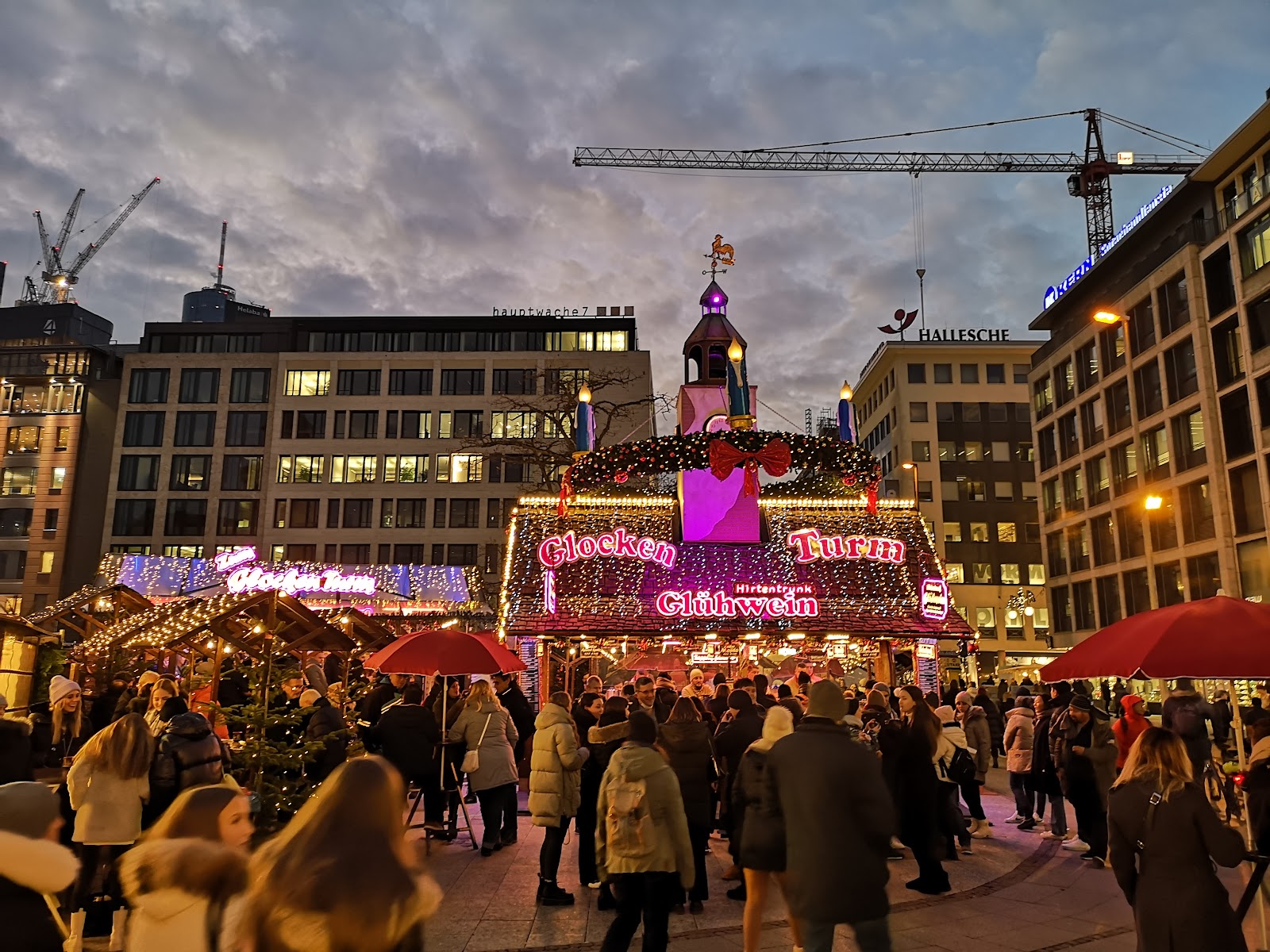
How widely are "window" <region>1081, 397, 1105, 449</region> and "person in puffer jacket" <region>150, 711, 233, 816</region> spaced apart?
1776 inches

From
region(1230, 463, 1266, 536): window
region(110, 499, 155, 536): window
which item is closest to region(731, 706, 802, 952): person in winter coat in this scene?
region(1230, 463, 1266, 536): window

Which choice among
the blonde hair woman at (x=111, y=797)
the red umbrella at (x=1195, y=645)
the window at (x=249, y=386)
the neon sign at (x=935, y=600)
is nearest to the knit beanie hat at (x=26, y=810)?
the blonde hair woman at (x=111, y=797)

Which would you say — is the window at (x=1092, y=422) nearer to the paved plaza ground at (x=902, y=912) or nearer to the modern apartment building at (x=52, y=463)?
the paved plaza ground at (x=902, y=912)

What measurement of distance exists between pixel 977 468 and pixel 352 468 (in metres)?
40.3

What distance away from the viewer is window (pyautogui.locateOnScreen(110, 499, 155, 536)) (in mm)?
59625

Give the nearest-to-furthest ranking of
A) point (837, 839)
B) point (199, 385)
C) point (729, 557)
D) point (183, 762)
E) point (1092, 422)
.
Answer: point (837, 839)
point (183, 762)
point (729, 557)
point (1092, 422)
point (199, 385)

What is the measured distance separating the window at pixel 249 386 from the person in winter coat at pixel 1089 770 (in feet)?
190

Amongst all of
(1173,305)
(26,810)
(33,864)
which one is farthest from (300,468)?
(33,864)

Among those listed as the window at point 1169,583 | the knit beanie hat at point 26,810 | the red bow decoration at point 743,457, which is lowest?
the knit beanie hat at point 26,810

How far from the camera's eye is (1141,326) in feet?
136

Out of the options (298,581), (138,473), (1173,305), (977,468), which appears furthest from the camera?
(977,468)

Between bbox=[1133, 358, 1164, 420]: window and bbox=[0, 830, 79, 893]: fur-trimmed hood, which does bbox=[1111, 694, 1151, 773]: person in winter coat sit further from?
bbox=[1133, 358, 1164, 420]: window

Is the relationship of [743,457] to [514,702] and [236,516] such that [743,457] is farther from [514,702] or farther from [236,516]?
[236,516]

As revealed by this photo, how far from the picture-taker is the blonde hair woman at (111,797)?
6.75m
